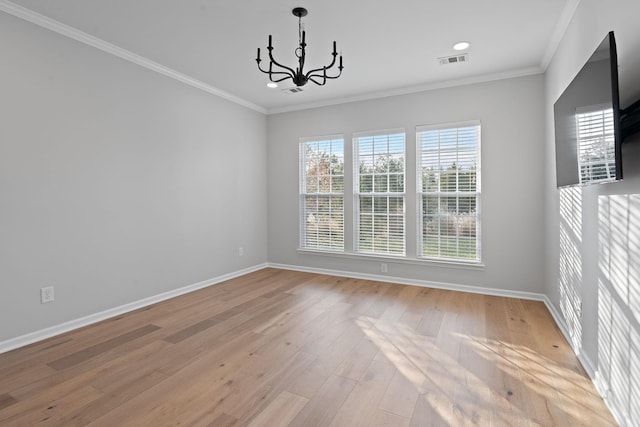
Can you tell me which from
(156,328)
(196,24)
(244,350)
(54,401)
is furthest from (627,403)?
(196,24)

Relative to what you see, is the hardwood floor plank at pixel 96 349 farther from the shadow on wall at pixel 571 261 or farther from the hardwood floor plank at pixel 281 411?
the shadow on wall at pixel 571 261

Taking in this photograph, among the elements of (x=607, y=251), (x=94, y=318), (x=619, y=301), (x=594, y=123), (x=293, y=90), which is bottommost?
(x=94, y=318)

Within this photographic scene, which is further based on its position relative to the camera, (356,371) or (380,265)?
(380,265)

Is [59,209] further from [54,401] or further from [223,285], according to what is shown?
[223,285]

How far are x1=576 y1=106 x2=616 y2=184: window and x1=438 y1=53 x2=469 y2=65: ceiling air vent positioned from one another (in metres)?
1.83

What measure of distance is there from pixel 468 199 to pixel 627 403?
2.89m

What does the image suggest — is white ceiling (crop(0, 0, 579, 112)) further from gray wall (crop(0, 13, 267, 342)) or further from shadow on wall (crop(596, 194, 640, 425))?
shadow on wall (crop(596, 194, 640, 425))

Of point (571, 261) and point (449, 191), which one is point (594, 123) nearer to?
point (571, 261)

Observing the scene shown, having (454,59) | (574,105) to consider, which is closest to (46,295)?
(574,105)

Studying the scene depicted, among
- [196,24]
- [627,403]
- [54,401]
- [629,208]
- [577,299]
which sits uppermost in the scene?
[196,24]

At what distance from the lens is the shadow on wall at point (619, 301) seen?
5.28ft

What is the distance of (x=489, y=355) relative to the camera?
2613mm

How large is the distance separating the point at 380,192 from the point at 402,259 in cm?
103

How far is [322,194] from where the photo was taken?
5.39 m
